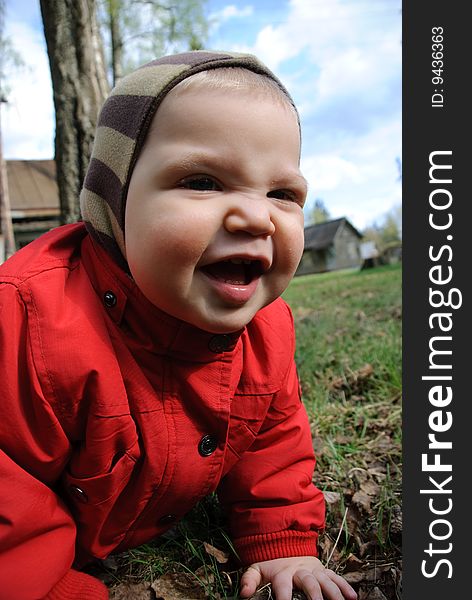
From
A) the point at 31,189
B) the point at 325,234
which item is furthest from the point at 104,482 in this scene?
the point at 325,234

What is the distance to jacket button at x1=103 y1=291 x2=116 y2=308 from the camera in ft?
4.55

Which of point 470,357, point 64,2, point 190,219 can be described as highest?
point 64,2

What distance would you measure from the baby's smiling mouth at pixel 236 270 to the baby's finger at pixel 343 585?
769 mm

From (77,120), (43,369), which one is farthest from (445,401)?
(77,120)

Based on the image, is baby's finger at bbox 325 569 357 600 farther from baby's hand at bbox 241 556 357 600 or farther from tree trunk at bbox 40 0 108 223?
tree trunk at bbox 40 0 108 223

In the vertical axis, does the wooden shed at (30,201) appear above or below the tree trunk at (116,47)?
below

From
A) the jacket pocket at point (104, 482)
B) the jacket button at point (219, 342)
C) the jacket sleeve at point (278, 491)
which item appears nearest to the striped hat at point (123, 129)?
the jacket button at point (219, 342)

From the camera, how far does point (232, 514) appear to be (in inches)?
65.4

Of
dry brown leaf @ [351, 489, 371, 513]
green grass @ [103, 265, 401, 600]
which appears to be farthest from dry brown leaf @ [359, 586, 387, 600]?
dry brown leaf @ [351, 489, 371, 513]

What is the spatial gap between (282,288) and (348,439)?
100cm

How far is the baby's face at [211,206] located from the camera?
1188 millimetres

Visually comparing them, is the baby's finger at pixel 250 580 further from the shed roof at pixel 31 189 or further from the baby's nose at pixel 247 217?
the shed roof at pixel 31 189

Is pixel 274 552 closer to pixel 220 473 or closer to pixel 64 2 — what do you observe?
pixel 220 473

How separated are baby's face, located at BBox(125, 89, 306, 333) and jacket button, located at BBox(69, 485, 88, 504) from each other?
0.47 meters
